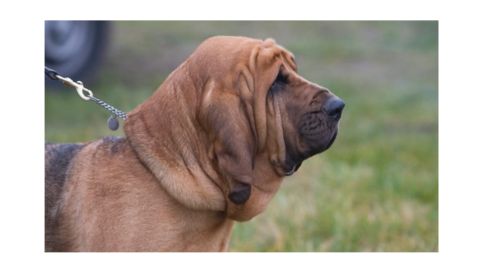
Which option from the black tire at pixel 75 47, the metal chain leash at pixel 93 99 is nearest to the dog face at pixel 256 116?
the metal chain leash at pixel 93 99

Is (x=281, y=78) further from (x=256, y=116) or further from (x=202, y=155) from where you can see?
(x=202, y=155)

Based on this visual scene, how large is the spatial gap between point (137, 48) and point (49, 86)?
2.45 meters

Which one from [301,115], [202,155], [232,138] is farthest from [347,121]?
[232,138]

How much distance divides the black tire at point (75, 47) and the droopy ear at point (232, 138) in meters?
3.25

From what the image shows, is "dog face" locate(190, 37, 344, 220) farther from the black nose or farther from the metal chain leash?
the metal chain leash

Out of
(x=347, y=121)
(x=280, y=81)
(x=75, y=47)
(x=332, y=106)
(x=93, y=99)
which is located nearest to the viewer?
(x=332, y=106)

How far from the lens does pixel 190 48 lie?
34.9 feet

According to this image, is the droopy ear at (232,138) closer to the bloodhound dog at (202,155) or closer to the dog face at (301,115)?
the bloodhound dog at (202,155)

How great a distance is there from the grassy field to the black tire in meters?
0.38

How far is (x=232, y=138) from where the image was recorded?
3680 mm

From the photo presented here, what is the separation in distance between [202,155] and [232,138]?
25 centimetres

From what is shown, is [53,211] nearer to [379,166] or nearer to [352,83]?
[379,166]

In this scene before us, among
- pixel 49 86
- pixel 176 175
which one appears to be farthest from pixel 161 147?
pixel 49 86

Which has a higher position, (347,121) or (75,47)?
(75,47)
